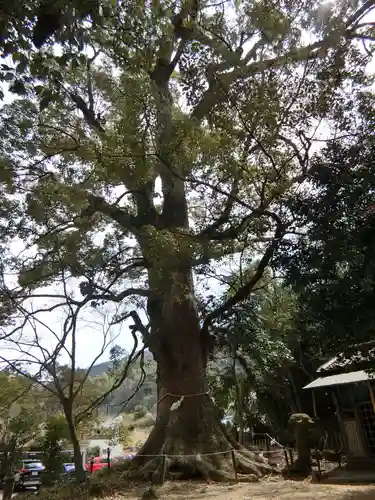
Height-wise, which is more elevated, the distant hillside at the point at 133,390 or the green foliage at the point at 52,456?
the distant hillside at the point at 133,390

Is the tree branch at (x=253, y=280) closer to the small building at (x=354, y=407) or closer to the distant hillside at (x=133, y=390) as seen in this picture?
the distant hillside at (x=133, y=390)

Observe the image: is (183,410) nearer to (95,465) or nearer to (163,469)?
(163,469)

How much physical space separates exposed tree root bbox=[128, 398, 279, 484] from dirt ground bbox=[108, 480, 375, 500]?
0.93 feet

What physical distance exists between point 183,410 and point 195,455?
845 mm

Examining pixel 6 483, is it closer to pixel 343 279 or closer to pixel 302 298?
pixel 302 298

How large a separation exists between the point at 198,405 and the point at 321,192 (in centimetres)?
465

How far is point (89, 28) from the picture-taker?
119 inches

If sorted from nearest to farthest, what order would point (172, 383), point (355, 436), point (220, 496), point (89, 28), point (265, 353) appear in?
1. point (89, 28)
2. point (220, 496)
3. point (172, 383)
4. point (355, 436)
5. point (265, 353)

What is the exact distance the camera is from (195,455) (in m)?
6.30

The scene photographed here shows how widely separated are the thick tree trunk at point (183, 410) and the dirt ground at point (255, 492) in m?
0.36

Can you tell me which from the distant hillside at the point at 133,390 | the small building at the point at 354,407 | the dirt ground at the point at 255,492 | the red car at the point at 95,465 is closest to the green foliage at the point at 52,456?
the red car at the point at 95,465

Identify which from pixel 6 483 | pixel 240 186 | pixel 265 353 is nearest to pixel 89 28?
pixel 240 186

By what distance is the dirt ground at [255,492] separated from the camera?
4.82m

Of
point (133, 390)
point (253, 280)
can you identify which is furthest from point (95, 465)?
point (253, 280)
